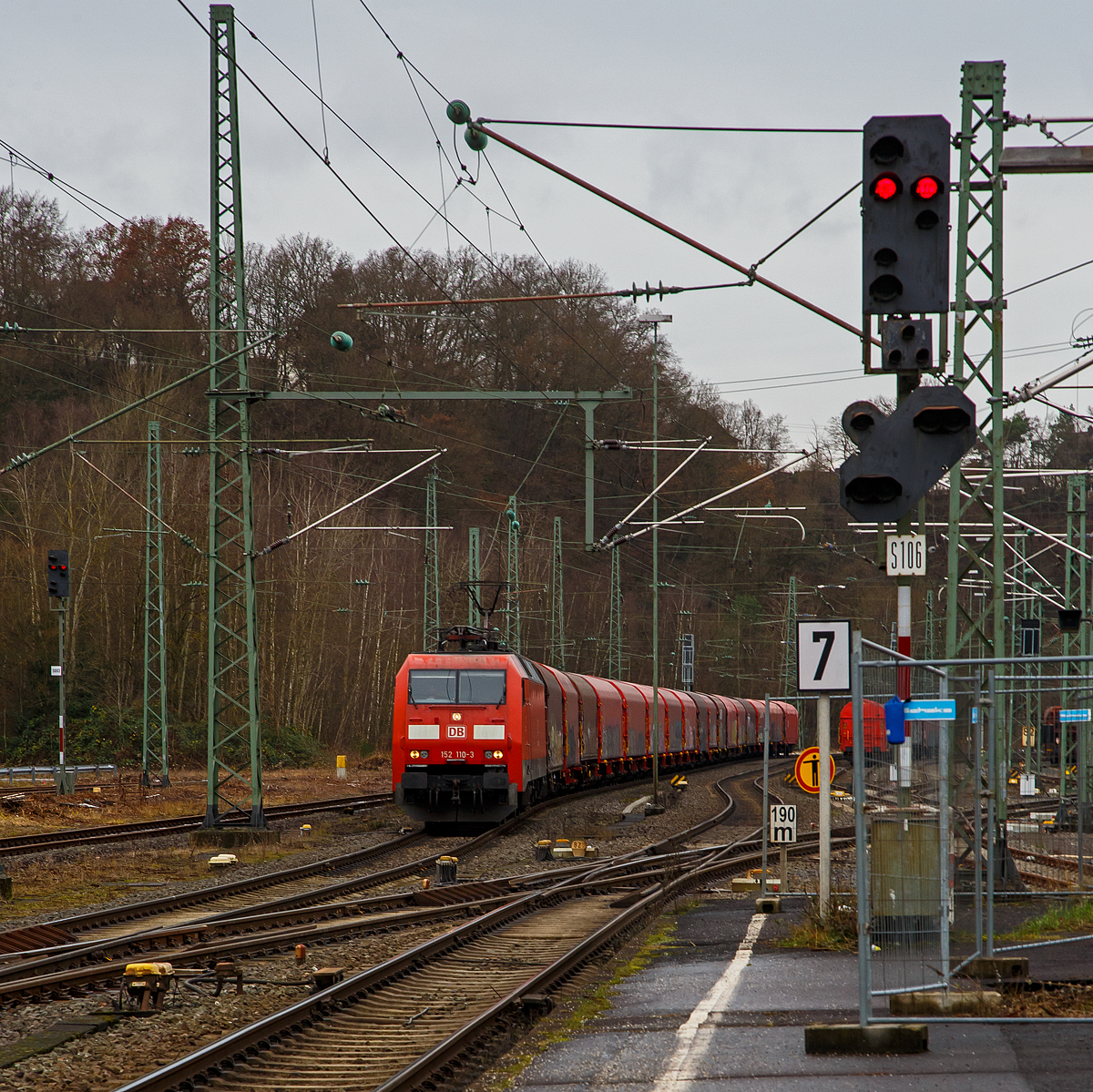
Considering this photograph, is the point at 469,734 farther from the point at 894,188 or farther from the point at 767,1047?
the point at 894,188

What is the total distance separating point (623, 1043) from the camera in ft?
27.3

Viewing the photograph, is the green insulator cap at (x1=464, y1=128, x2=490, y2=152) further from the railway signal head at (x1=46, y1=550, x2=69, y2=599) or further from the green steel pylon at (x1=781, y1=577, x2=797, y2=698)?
the green steel pylon at (x1=781, y1=577, x2=797, y2=698)

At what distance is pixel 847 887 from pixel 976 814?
6802mm

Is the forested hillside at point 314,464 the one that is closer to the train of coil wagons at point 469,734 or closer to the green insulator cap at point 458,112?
the train of coil wagons at point 469,734

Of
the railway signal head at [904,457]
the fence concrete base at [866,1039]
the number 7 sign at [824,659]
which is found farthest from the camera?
the number 7 sign at [824,659]

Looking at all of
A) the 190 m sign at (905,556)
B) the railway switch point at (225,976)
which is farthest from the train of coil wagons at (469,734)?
the 190 m sign at (905,556)

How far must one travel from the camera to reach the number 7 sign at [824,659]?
12289mm

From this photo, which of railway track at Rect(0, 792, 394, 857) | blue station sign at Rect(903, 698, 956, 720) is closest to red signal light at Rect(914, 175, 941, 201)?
blue station sign at Rect(903, 698, 956, 720)

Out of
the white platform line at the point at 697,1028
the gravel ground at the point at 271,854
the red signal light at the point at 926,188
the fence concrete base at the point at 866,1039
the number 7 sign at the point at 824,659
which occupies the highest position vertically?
the red signal light at the point at 926,188

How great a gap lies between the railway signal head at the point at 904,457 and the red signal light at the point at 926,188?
3.71 feet

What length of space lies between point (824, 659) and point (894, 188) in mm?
4868

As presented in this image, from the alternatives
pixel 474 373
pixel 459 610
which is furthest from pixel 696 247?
pixel 459 610

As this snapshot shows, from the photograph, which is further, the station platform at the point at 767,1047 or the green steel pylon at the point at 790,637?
the green steel pylon at the point at 790,637

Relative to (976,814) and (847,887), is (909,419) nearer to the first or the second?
(976,814)
